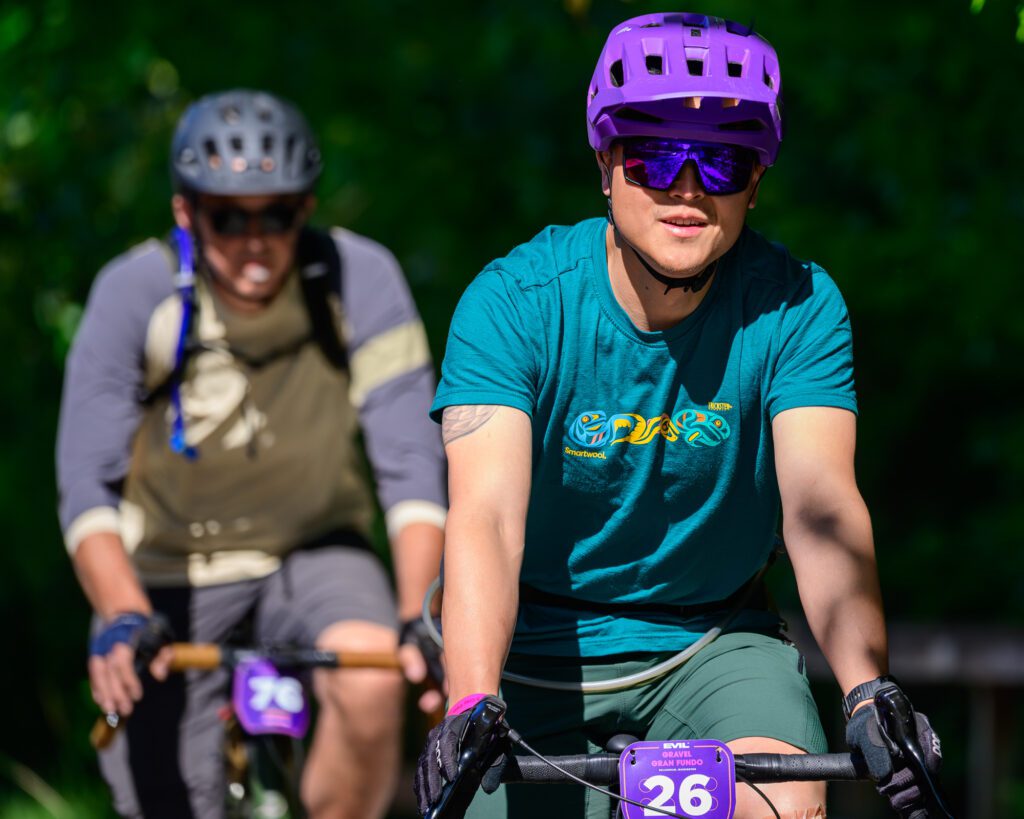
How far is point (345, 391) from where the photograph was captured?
5.55 m

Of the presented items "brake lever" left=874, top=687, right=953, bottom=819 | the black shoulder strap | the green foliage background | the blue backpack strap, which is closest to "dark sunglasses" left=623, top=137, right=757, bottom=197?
"brake lever" left=874, top=687, right=953, bottom=819

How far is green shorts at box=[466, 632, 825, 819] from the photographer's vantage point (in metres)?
3.25

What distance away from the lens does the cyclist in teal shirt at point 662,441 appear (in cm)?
325

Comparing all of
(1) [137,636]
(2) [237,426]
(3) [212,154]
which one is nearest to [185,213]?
(3) [212,154]

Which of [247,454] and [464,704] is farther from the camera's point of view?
[247,454]

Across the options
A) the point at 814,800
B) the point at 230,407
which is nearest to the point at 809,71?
the point at 230,407

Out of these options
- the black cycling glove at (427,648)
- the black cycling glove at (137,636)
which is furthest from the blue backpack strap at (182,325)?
the black cycling glove at (427,648)

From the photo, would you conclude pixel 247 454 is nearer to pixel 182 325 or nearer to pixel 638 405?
pixel 182 325

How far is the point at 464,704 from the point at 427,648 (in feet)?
6.08

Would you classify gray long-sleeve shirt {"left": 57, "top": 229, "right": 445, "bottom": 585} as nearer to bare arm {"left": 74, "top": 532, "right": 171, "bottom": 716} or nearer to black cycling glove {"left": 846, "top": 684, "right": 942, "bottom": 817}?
bare arm {"left": 74, "top": 532, "right": 171, "bottom": 716}

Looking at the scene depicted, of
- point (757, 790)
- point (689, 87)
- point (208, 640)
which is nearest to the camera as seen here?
A: point (757, 790)

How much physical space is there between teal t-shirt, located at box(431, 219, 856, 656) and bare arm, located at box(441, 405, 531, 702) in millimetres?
55

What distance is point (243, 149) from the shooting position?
5.56m

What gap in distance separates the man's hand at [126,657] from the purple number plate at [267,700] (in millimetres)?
369
